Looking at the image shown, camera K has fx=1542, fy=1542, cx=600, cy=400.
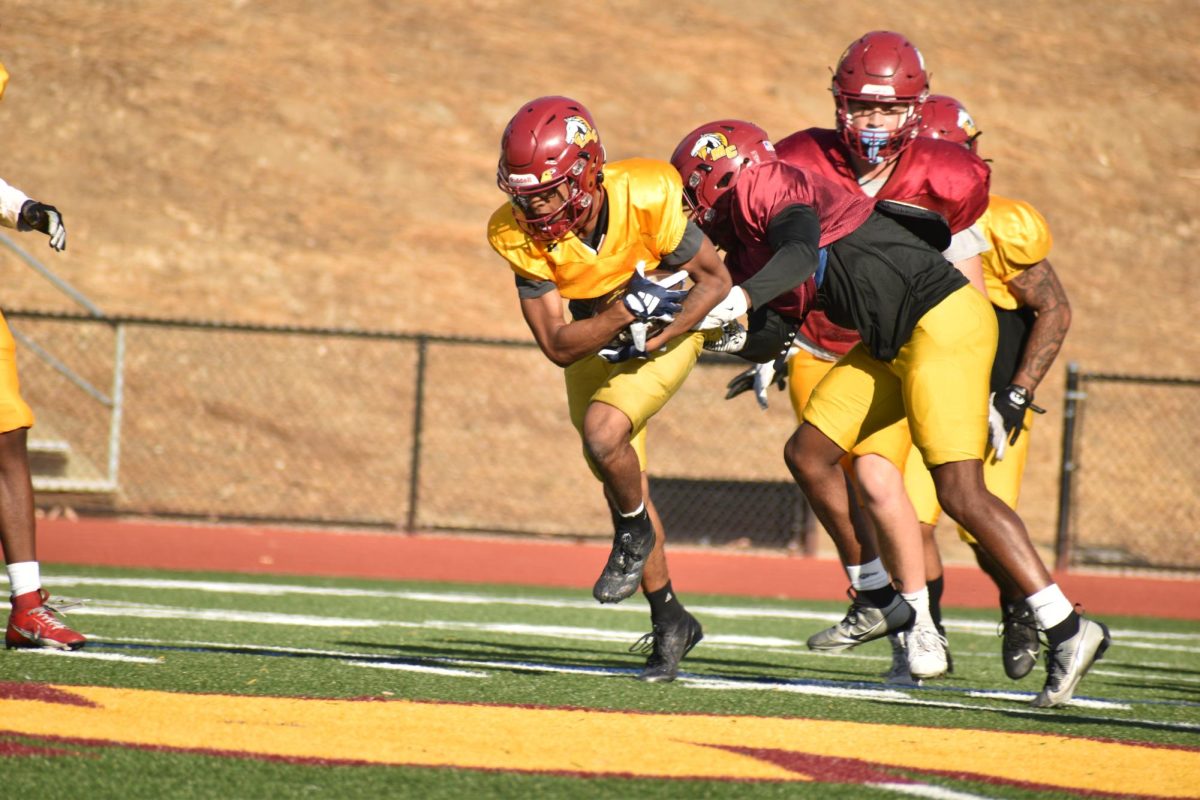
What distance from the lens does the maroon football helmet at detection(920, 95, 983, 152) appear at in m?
5.88

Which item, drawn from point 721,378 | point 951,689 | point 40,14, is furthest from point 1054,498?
point 40,14

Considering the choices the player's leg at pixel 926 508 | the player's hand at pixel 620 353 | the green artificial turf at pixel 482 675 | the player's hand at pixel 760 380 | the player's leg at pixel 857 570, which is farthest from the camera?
the player's leg at pixel 926 508

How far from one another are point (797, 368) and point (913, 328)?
1.42 meters

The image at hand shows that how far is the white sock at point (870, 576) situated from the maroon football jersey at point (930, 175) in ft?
4.00

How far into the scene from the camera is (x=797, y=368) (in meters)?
6.23

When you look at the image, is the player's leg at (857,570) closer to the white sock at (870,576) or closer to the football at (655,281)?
the white sock at (870,576)

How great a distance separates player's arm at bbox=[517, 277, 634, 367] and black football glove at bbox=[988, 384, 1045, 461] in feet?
5.76

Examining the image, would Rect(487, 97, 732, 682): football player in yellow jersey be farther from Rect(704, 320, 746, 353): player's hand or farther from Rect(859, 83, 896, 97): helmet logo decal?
Rect(859, 83, 896, 97): helmet logo decal

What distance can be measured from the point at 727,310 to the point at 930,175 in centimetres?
107

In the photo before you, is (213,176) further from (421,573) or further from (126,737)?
(126,737)

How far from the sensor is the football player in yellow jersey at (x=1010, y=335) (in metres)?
5.84

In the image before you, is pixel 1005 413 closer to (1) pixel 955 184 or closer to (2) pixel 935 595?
(2) pixel 935 595

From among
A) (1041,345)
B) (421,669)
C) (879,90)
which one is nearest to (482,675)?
(421,669)

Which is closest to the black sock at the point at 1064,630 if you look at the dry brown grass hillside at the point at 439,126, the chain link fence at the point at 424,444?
the chain link fence at the point at 424,444
